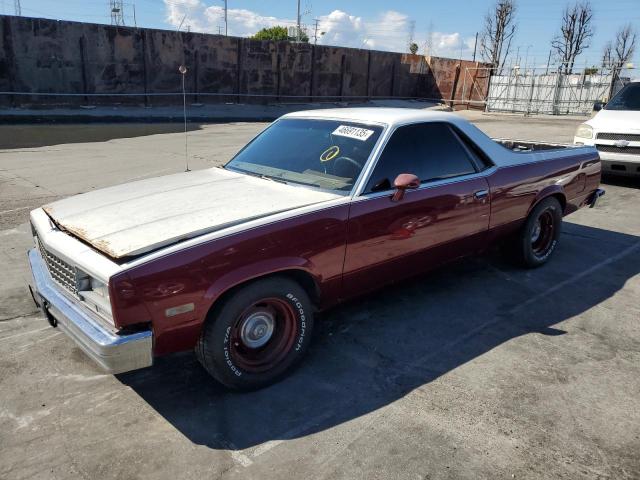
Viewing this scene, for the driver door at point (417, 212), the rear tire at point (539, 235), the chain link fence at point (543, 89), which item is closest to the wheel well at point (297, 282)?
the driver door at point (417, 212)

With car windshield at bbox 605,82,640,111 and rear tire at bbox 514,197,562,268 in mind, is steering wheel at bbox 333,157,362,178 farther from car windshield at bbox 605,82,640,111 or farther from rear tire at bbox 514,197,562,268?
car windshield at bbox 605,82,640,111

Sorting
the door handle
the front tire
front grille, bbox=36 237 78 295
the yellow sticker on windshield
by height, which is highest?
the yellow sticker on windshield

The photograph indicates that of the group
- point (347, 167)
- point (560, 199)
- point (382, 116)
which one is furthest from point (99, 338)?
point (560, 199)

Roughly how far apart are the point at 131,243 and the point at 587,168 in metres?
4.86

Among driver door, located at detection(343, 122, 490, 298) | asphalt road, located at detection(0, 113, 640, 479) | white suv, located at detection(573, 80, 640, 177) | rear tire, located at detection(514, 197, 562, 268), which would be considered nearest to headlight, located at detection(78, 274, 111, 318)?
asphalt road, located at detection(0, 113, 640, 479)

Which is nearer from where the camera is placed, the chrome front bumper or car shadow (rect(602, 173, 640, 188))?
the chrome front bumper

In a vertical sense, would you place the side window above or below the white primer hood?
above

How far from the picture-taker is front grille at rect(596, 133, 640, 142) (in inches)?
333

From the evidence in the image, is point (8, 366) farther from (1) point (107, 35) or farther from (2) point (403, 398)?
(1) point (107, 35)

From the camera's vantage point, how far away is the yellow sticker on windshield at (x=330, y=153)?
3.73 meters

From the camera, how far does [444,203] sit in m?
3.94

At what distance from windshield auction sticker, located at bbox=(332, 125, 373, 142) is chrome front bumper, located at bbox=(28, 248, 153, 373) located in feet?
6.69

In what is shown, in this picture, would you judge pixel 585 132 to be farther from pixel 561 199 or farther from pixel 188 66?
pixel 188 66

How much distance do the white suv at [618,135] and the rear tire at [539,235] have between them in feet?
14.5
